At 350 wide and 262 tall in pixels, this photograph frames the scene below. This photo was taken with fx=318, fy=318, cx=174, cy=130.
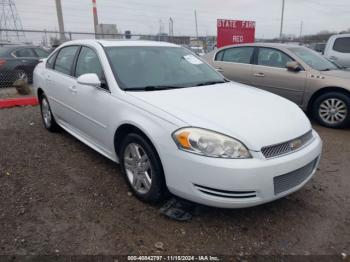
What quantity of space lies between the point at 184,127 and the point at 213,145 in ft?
0.91

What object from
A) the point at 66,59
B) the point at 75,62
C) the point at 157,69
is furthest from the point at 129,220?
the point at 66,59

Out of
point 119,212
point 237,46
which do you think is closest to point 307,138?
point 119,212

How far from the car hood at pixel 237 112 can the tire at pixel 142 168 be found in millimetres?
401

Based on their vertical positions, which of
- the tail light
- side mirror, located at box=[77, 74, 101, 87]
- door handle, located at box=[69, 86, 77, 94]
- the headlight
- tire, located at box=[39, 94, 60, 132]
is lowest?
tire, located at box=[39, 94, 60, 132]

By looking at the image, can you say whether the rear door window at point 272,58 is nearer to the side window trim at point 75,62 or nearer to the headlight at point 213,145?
the side window trim at point 75,62

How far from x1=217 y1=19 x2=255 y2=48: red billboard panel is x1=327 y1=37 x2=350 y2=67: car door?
4.46 metres

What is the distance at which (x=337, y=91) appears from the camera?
5.72 metres

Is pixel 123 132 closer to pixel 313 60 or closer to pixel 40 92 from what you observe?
pixel 40 92

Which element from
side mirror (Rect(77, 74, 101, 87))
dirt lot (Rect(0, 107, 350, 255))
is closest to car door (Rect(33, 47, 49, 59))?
dirt lot (Rect(0, 107, 350, 255))

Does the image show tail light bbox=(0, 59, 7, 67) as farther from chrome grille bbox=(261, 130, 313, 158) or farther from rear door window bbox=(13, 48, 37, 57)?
chrome grille bbox=(261, 130, 313, 158)

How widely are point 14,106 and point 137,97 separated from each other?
18.2 ft

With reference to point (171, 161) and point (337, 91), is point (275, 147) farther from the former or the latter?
point (337, 91)

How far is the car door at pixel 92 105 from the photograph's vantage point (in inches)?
135

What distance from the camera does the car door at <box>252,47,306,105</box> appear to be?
606cm
